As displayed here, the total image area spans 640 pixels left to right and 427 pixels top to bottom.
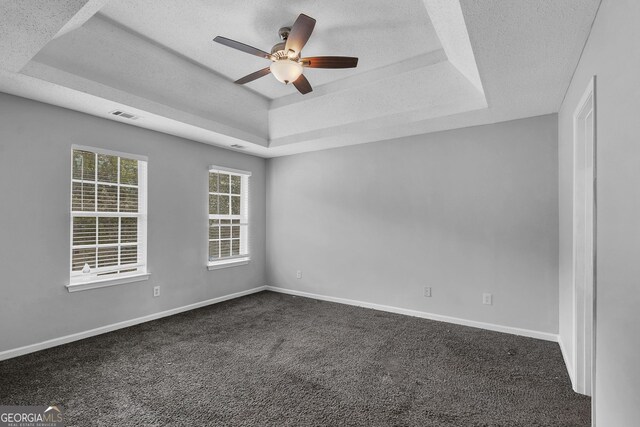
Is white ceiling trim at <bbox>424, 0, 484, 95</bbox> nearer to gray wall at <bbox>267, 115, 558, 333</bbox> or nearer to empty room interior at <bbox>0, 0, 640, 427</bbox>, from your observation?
empty room interior at <bbox>0, 0, 640, 427</bbox>

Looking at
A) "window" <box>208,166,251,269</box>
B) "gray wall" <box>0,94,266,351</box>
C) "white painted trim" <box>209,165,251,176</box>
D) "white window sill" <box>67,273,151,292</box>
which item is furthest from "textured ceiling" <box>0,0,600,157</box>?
"white window sill" <box>67,273,151,292</box>

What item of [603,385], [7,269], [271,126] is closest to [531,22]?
[603,385]

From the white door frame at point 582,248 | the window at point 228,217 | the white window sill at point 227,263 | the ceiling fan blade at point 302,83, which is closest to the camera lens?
the white door frame at point 582,248

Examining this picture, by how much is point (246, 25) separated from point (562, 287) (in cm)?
376

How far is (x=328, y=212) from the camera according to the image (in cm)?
482

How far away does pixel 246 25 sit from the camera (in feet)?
8.72

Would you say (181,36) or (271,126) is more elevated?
→ (181,36)

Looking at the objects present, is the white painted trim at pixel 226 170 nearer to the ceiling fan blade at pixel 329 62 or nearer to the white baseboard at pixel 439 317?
the white baseboard at pixel 439 317

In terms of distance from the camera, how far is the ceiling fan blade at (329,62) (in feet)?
8.24

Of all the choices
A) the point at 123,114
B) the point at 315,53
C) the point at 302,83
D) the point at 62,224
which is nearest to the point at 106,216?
the point at 62,224

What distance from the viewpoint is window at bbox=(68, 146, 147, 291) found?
331 cm

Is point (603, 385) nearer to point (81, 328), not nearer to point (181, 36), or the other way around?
point (181, 36)

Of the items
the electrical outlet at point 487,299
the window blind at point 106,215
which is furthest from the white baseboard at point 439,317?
the window blind at point 106,215

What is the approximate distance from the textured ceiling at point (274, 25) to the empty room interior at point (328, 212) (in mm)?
23
